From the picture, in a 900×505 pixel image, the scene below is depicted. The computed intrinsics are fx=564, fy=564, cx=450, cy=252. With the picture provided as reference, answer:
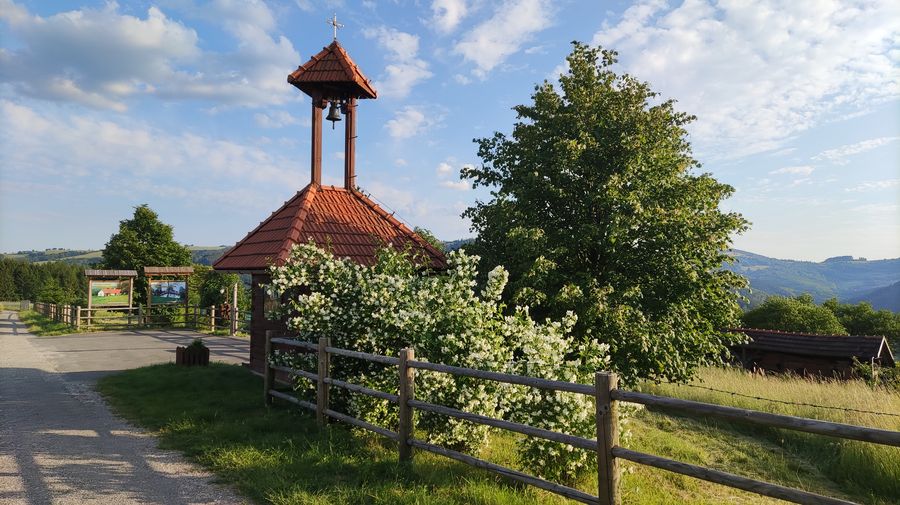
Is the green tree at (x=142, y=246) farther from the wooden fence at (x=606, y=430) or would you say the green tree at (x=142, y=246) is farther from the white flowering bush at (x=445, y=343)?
the wooden fence at (x=606, y=430)

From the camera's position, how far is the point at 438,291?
8.63 metres

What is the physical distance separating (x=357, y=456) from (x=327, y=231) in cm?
695

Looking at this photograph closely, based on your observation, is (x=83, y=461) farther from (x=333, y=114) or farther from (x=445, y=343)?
(x=333, y=114)

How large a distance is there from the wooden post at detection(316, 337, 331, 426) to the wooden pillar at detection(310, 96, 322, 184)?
6.87m

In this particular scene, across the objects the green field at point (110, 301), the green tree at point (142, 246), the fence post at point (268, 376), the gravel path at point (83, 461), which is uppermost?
the green tree at point (142, 246)

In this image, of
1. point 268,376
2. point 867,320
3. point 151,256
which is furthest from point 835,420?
point 867,320

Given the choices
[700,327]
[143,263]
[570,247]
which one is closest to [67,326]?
[143,263]

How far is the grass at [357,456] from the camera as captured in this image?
19.5ft

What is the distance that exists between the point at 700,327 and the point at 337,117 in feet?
34.9

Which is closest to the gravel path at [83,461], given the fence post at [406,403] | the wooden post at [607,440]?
the fence post at [406,403]

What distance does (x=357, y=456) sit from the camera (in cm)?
709

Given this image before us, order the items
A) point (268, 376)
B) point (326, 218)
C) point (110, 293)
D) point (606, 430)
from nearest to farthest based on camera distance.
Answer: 1. point (606, 430)
2. point (268, 376)
3. point (326, 218)
4. point (110, 293)

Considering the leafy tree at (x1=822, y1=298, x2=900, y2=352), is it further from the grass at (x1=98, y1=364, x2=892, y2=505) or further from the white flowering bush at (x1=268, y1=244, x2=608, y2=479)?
the white flowering bush at (x1=268, y1=244, x2=608, y2=479)

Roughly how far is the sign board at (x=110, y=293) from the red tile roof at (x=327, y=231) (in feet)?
72.4
